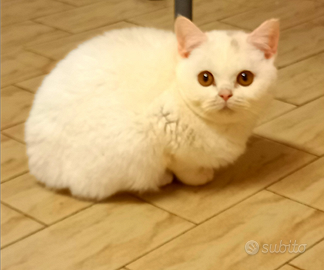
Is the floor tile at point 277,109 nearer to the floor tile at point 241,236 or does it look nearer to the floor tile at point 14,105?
the floor tile at point 241,236

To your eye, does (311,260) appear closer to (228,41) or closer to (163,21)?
(228,41)

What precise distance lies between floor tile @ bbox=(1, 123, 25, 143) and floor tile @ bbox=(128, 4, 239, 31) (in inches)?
39.0

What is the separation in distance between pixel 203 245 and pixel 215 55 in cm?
45

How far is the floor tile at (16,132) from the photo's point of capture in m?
1.80

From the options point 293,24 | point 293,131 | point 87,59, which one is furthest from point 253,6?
point 87,59

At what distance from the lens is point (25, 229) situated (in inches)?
54.7

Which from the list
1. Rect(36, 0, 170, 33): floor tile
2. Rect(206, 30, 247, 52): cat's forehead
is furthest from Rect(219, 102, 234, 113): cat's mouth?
Rect(36, 0, 170, 33): floor tile

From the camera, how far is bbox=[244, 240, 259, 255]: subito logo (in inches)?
48.6

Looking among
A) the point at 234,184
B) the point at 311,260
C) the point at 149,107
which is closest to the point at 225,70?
the point at 149,107

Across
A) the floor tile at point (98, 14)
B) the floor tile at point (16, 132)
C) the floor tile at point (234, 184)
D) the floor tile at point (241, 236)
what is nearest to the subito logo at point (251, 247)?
the floor tile at point (241, 236)

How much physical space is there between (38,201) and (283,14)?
171 cm

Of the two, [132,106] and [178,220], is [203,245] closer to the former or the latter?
[178,220]

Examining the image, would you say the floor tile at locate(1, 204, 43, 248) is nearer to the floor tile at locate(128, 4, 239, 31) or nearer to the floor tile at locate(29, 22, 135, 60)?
the floor tile at locate(29, 22, 135, 60)

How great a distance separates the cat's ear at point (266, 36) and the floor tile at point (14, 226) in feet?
2.33
